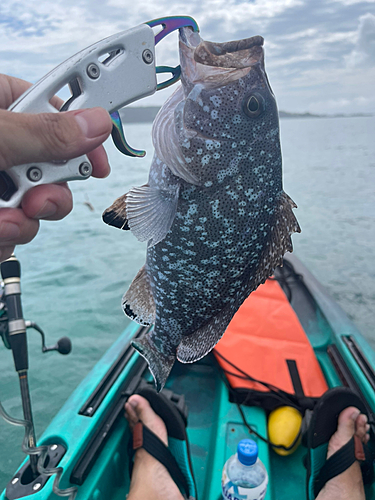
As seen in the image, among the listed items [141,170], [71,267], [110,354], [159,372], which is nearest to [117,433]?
[110,354]

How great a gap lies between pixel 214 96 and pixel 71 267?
27.9ft

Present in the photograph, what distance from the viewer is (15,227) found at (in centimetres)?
125

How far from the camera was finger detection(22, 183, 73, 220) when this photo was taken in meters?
1.17

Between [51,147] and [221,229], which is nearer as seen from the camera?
[51,147]

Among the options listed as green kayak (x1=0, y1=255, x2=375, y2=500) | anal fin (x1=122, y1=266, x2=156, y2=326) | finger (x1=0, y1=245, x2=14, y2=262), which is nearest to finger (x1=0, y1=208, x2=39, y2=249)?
finger (x1=0, y1=245, x2=14, y2=262)

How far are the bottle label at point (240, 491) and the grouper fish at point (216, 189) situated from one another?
164cm

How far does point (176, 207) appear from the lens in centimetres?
144

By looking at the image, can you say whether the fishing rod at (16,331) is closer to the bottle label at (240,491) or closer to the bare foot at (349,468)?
the bottle label at (240,491)

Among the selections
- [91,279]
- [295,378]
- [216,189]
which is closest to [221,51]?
[216,189]

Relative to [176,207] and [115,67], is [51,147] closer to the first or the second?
[115,67]

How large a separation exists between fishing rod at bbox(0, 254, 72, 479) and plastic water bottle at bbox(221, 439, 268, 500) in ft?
4.48

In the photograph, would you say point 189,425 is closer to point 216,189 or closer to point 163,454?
point 163,454

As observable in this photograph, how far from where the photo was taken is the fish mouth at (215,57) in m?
1.27

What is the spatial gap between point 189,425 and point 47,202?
10.3 feet
